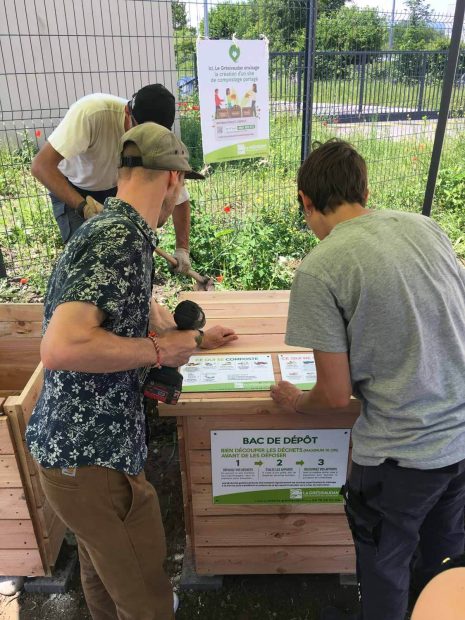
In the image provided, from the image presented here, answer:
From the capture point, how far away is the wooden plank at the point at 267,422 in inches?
76.7

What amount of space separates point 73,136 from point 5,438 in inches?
62.7

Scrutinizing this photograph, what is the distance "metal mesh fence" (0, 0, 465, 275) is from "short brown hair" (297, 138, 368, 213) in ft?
12.6

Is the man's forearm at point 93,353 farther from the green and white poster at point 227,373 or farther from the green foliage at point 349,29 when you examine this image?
the green foliage at point 349,29

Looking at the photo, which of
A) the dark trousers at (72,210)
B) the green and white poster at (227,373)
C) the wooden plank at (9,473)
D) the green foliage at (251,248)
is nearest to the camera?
the green and white poster at (227,373)

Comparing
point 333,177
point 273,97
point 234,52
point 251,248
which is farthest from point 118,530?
point 273,97

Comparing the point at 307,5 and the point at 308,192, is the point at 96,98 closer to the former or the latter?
the point at 308,192

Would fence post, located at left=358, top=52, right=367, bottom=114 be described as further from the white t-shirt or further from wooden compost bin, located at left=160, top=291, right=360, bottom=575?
wooden compost bin, located at left=160, top=291, right=360, bottom=575

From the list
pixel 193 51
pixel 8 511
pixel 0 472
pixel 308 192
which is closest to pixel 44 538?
pixel 8 511

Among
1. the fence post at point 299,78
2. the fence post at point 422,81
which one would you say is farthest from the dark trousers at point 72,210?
the fence post at point 422,81

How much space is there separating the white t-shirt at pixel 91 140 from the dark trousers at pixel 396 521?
1.72m

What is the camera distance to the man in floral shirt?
1290mm

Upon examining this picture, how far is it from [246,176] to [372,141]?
1667mm

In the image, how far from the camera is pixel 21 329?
2723 mm

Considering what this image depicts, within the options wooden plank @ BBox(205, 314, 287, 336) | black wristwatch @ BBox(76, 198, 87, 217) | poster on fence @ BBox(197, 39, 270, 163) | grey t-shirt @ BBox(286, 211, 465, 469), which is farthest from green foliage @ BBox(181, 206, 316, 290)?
grey t-shirt @ BBox(286, 211, 465, 469)
